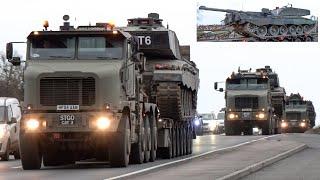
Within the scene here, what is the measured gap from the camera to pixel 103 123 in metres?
20.4

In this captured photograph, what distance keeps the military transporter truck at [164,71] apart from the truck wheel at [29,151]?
16.2ft

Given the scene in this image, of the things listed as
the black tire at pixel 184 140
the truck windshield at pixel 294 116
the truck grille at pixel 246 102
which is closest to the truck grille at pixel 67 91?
the black tire at pixel 184 140

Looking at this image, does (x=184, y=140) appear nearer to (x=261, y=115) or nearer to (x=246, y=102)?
(x=246, y=102)

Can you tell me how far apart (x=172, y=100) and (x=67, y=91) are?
19.9 feet

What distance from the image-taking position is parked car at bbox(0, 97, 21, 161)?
2652 cm

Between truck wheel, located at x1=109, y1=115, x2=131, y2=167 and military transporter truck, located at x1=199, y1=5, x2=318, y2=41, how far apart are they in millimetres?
39036

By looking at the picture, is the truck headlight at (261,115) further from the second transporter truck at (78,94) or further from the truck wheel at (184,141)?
the second transporter truck at (78,94)

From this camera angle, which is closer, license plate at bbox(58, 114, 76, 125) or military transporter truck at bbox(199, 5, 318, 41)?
license plate at bbox(58, 114, 76, 125)

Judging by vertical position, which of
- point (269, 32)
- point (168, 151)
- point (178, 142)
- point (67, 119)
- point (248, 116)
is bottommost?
point (168, 151)

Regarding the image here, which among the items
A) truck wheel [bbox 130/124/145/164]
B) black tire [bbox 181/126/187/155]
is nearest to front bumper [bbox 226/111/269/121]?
black tire [bbox 181/126/187/155]

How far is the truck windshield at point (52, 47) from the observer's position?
2123 centimetres

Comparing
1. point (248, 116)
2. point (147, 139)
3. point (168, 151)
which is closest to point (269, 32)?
point (248, 116)

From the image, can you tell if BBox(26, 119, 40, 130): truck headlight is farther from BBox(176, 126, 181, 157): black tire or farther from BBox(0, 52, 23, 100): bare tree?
BBox(0, 52, 23, 100): bare tree

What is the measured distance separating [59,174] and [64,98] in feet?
6.34
